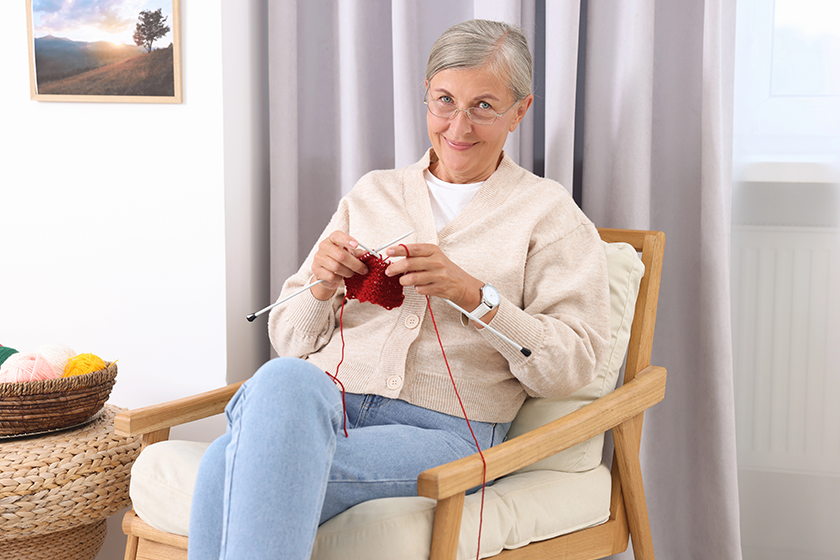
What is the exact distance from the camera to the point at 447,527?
2.91 ft

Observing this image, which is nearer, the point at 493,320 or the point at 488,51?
the point at 493,320

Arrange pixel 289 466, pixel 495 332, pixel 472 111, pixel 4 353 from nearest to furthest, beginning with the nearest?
pixel 289 466 → pixel 495 332 → pixel 472 111 → pixel 4 353

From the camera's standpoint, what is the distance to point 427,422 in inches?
46.2

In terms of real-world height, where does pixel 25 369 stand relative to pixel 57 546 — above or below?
above

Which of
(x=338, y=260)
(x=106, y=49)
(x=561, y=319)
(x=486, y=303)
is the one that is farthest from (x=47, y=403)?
(x=561, y=319)

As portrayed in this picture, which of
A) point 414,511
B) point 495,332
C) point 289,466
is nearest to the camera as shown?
point 289,466

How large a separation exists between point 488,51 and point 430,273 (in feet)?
1.57

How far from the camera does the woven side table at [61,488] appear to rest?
1.22 meters

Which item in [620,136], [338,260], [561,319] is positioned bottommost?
[561,319]

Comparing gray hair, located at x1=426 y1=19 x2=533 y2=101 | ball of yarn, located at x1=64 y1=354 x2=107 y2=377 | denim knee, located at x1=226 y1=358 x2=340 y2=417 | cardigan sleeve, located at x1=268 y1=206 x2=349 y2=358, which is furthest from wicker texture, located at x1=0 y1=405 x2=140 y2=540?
gray hair, located at x1=426 y1=19 x2=533 y2=101

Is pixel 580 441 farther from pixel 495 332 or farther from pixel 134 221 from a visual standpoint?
pixel 134 221

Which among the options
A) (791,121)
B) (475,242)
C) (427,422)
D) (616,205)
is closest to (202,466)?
(427,422)

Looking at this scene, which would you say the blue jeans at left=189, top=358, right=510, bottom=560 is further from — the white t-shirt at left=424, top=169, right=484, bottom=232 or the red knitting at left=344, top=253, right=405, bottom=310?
the white t-shirt at left=424, top=169, right=484, bottom=232

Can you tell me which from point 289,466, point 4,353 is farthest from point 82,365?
point 289,466
